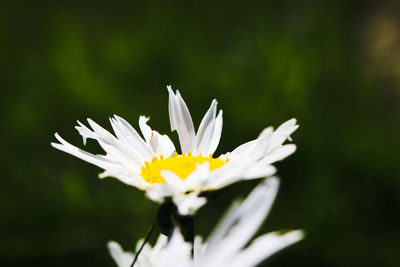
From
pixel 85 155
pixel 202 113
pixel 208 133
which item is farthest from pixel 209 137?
pixel 202 113

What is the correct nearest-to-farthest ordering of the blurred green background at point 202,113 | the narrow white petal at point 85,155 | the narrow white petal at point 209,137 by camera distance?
the narrow white petal at point 85,155 → the narrow white petal at point 209,137 → the blurred green background at point 202,113

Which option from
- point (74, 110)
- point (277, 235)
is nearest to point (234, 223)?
point (277, 235)

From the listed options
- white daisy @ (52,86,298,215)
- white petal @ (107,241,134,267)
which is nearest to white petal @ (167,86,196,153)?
white daisy @ (52,86,298,215)

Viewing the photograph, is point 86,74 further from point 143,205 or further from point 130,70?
point 143,205

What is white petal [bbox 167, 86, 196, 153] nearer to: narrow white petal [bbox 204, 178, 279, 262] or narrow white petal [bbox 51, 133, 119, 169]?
narrow white petal [bbox 51, 133, 119, 169]

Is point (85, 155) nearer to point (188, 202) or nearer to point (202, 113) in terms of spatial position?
point (188, 202)

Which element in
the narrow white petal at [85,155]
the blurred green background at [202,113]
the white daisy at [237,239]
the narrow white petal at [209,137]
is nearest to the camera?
the white daisy at [237,239]

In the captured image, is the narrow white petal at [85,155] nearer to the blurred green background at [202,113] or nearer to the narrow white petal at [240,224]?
the narrow white petal at [240,224]

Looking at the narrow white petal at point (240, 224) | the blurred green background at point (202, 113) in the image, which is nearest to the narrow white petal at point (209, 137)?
the narrow white petal at point (240, 224)
